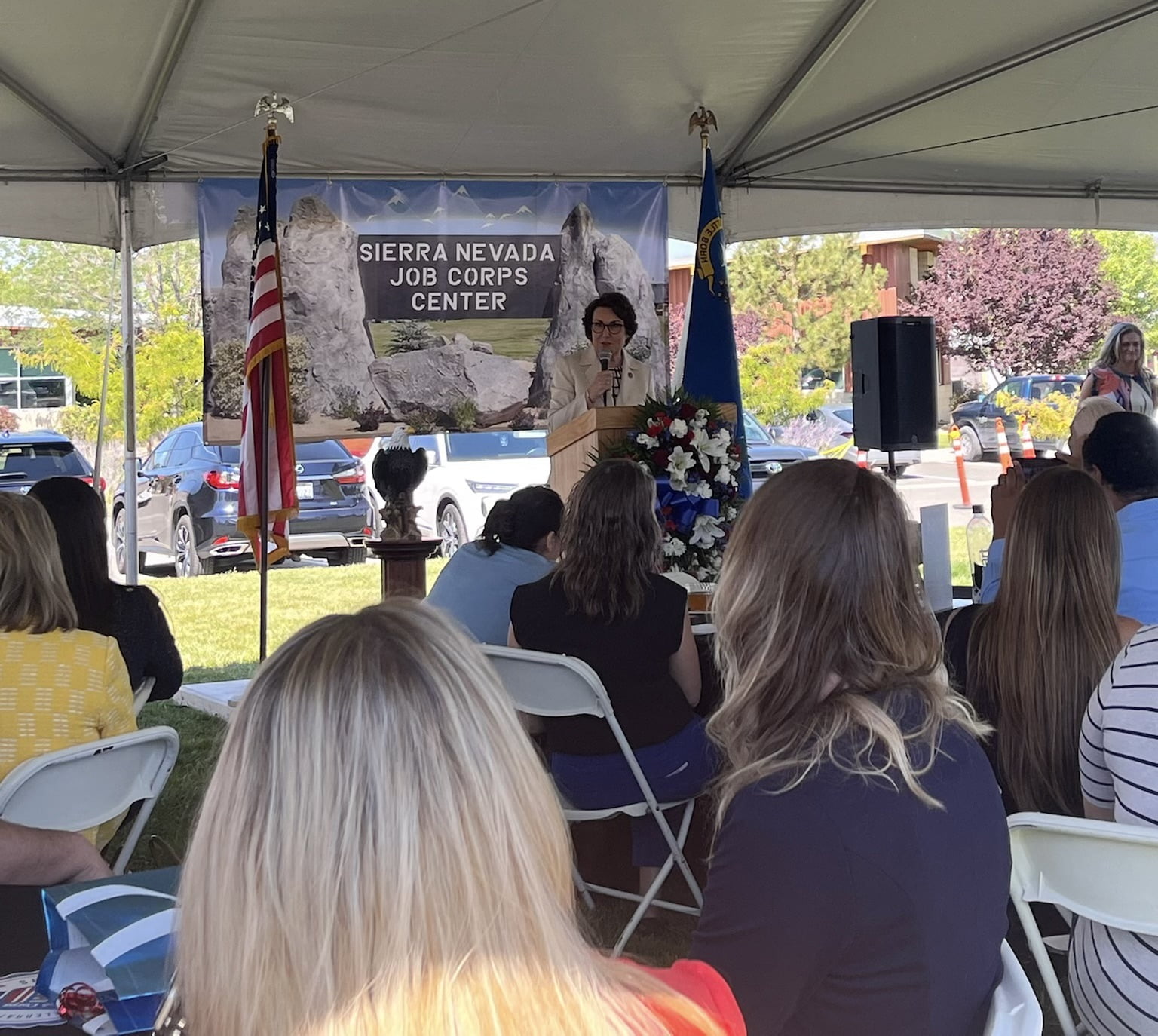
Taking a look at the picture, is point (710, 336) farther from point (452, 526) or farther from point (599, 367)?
point (452, 526)

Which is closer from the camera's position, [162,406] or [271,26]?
[271,26]

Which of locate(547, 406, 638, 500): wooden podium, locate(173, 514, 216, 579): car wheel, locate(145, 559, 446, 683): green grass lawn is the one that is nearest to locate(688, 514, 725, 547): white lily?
locate(547, 406, 638, 500): wooden podium

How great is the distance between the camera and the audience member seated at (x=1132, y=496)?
3002 millimetres

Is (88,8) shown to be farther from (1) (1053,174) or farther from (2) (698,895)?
(1) (1053,174)

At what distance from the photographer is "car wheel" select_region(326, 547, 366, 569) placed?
12.1m

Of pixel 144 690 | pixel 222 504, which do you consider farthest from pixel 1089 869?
pixel 222 504

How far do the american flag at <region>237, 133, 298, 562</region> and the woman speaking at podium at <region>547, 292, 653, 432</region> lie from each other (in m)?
1.36

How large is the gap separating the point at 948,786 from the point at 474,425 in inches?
233

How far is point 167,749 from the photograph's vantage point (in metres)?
2.41

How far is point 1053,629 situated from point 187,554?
10.1 metres

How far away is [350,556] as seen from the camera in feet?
39.8

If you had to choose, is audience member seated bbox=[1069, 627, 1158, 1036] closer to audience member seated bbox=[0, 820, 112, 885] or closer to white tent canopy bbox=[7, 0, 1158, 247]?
audience member seated bbox=[0, 820, 112, 885]

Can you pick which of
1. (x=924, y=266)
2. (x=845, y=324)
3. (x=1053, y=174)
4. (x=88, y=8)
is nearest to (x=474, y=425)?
(x=88, y=8)

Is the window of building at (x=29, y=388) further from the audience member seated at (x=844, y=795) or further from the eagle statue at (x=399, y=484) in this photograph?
the audience member seated at (x=844, y=795)
